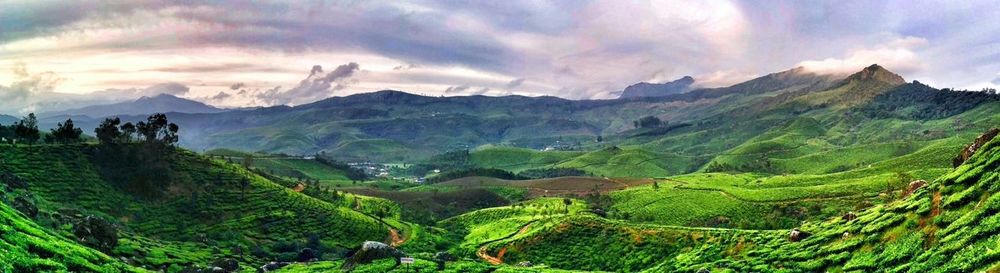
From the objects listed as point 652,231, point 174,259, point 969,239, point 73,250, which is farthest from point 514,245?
point 969,239

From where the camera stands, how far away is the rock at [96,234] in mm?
96312

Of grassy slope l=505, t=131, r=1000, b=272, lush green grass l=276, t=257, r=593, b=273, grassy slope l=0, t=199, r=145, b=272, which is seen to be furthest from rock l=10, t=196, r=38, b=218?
grassy slope l=505, t=131, r=1000, b=272

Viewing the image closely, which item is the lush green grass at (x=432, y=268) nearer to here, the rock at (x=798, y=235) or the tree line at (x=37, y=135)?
the rock at (x=798, y=235)

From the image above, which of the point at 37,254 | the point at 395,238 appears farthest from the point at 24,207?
the point at 395,238

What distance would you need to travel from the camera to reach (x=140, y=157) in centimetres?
18750

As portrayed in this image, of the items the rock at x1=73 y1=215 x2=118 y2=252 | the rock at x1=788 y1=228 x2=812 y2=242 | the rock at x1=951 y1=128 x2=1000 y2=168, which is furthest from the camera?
the rock at x1=73 y1=215 x2=118 y2=252

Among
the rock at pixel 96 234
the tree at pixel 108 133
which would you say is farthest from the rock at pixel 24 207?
the tree at pixel 108 133

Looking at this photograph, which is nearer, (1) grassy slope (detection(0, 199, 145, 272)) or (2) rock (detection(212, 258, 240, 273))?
(1) grassy slope (detection(0, 199, 145, 272))

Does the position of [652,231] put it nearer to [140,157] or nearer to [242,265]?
[242,265]

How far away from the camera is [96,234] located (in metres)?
101

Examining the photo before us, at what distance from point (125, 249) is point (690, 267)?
100669 millimetres

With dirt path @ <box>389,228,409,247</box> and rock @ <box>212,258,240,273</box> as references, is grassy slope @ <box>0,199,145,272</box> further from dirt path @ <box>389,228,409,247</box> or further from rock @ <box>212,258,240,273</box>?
dirt path @ <box>389,228,409,247</box>

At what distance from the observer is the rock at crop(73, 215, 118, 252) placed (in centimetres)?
9631

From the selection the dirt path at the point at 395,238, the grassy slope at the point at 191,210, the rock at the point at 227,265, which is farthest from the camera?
the dirt path at the point at 395,238
